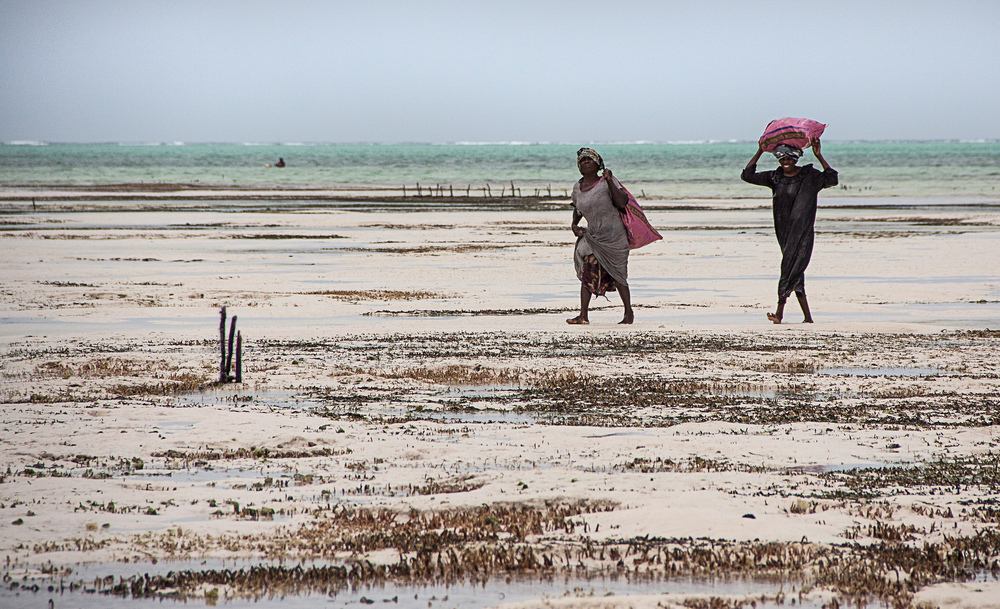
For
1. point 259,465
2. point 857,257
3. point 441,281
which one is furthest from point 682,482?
point 857,257

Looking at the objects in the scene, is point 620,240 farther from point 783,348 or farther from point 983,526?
point 983,526

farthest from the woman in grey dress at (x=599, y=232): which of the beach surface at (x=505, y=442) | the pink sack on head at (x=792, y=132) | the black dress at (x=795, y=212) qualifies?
the pink sack on head at (x=792, y=132)

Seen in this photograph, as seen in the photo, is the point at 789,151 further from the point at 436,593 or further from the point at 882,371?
the point at 436,593

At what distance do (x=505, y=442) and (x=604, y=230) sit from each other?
5.44 metres

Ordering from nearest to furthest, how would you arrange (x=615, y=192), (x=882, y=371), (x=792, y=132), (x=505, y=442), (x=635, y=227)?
1. (x=505, y=442)
2. (x=882, y=371)
3. (x=792, y=132)
4. (x=615, y=192)
5. (x=635, y=227)

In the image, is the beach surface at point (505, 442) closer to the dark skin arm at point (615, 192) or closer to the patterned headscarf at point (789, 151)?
the dark skin arm at point (615, 192)

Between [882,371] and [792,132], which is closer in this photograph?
[882,371]

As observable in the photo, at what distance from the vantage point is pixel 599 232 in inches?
447

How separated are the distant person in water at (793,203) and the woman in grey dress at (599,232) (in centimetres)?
147

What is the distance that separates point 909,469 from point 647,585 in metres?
2.34

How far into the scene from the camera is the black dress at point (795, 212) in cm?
1107

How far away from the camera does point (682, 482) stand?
5.32m

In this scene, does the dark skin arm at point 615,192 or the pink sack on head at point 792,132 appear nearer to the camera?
the pink sack on head at point 792,132

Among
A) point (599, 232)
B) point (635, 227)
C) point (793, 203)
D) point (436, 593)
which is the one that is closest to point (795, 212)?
point (793, 203)
